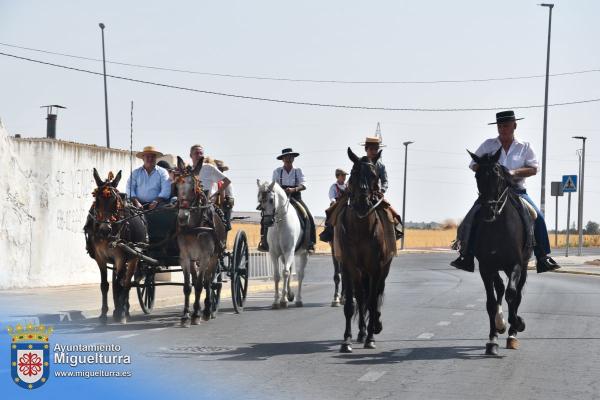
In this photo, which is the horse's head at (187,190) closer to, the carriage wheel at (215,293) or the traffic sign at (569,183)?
the carriage wheel at (215,293)

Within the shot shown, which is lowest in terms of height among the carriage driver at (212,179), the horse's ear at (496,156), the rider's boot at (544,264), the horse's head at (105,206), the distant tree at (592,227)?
the distant tree at (592,227)

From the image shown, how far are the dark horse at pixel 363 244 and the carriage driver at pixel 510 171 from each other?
1.01m

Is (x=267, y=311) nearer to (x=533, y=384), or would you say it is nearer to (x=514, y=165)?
(x=514, y=165)

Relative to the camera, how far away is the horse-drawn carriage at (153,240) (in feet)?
51.6

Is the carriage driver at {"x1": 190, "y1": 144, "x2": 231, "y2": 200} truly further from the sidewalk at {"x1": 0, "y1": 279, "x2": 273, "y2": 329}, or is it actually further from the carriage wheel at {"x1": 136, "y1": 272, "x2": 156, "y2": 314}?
the sidewalk at {"x1": 0, "y1": 279, "x2": 273, "y2": 329}

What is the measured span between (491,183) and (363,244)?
Answer: 174 cm

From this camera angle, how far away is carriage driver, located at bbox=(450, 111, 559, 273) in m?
13.2

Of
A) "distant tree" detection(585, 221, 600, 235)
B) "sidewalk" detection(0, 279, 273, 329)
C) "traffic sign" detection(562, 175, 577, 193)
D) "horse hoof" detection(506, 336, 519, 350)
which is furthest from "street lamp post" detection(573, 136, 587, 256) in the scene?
"distant tree" detection(585, 221, 600, 235)

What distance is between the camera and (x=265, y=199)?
761 inches

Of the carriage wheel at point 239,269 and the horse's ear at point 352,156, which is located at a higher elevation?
the horse's ear at point 352,156

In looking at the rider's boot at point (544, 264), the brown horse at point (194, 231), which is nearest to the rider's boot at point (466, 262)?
the rider's boot at point (544, 264)

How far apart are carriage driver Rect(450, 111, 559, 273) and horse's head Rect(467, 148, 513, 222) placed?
406 millimetres

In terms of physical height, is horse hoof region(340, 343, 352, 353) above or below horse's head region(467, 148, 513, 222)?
below

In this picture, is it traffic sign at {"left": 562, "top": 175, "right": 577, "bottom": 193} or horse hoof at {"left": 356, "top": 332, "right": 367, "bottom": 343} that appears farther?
traffic sign at {"left": 562, "top": 175, "right": 577, "bottom": 193}
